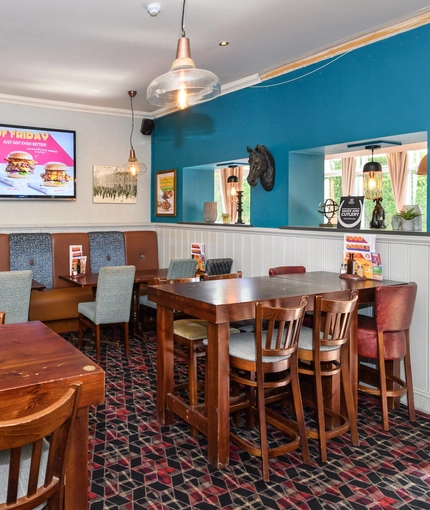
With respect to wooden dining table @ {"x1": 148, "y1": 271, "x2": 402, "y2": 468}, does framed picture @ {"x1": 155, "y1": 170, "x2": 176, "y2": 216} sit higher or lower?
higher

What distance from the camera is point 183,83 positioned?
2721 millimetres

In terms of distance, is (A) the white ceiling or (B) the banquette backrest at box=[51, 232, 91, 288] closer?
(A) the white ceiling

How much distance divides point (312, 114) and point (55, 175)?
11.8 ft

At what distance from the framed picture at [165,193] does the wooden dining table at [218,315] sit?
10.6ft

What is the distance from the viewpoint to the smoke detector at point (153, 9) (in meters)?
3.29

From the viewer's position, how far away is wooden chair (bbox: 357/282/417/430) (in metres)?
3.06

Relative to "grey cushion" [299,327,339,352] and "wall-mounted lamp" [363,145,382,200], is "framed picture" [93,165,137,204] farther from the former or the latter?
"grey cushion" [299,327,339,352]

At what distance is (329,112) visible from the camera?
417 cm

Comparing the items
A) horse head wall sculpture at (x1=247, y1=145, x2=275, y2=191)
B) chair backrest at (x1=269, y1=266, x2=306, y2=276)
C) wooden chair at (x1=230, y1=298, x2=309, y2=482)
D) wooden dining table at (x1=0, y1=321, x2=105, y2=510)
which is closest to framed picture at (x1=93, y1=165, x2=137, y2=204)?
horse head wall sculpture at (x1=247, y1=145, x2=275, y2=191)

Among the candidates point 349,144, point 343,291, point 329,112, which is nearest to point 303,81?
point 329,112

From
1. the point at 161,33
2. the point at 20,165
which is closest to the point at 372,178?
the point at 161,33

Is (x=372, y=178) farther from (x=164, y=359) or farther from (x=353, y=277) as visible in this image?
(x=164, y=359)

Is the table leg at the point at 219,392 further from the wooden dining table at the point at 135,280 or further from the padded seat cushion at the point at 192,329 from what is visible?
the wooden dining table at the point at 135,280

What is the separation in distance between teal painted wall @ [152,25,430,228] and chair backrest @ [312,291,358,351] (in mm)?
1666
